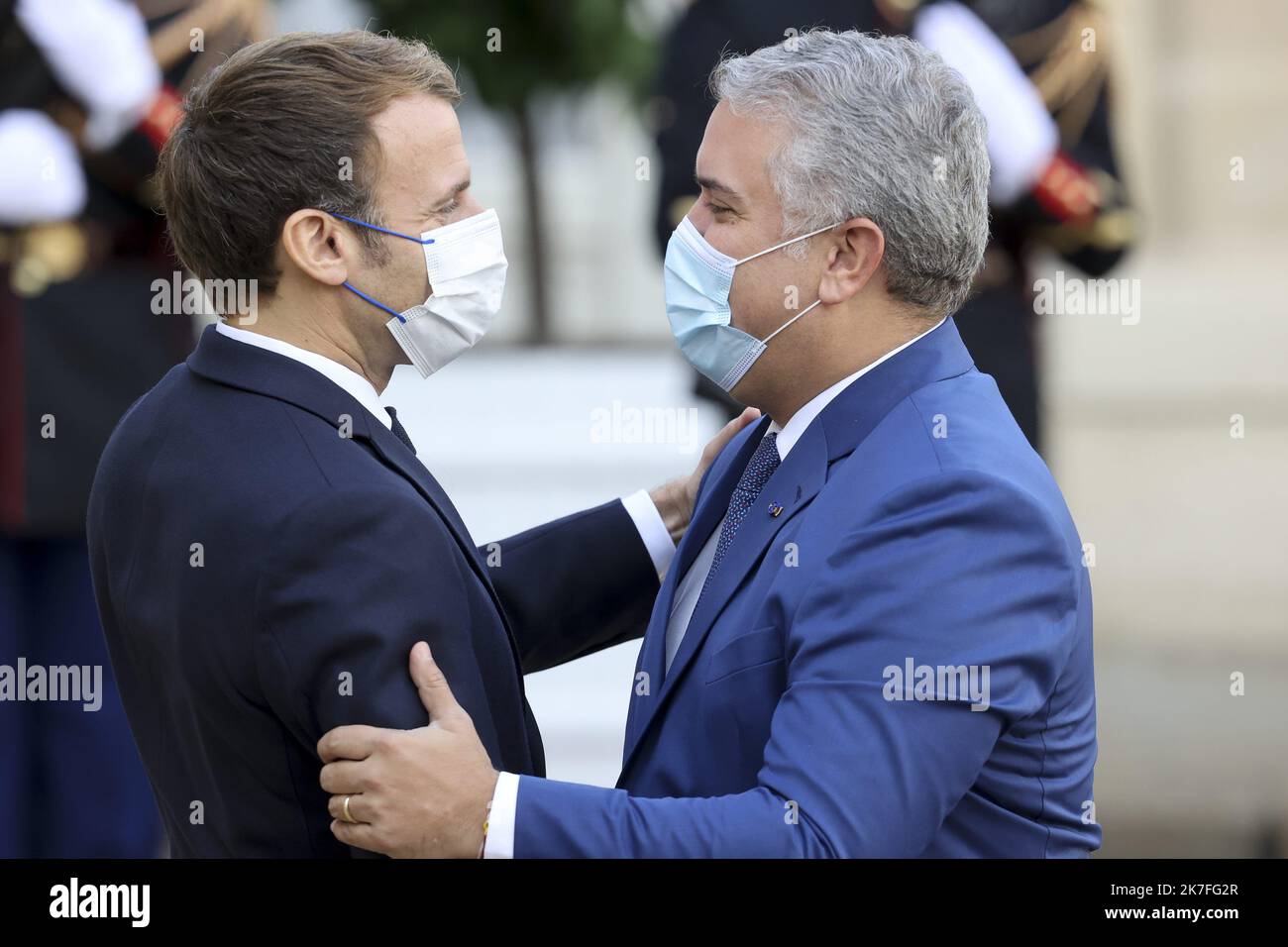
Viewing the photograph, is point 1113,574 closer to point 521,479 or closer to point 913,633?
point 521,479

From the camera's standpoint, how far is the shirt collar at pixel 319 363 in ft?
7.15

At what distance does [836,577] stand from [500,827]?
0.48 metres

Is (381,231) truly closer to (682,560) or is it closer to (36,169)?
(682,560)

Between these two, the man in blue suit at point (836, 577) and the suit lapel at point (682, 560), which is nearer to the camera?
the man in blue suit at point (836, 577)

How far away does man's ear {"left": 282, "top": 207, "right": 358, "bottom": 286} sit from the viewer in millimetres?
2148

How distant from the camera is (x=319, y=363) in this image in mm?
2193

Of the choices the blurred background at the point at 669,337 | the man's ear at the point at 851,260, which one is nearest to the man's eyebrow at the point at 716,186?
the man's ear at the point at 851,260

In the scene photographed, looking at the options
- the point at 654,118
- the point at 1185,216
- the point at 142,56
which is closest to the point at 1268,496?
the point at 1185,216

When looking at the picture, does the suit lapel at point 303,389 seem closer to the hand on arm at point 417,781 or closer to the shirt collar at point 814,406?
the hand on arm at point 417,781

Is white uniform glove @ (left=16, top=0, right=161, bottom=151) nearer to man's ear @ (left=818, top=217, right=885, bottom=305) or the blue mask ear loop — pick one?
the blue mask ear loop

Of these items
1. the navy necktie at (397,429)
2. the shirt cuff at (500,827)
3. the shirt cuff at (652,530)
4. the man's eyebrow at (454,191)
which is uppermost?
the man's eyebrow at (454,191)

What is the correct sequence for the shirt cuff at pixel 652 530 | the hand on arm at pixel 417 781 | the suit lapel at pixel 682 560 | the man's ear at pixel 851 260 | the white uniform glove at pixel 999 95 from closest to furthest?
1. the hand on arm at pixel 417 781
2. the man's ear at pixel 851 260
3. the suit lapel at pixel 682 560
4. the shirt cuff at pixel 652 530
5. the white uniform glove at pixel 999 95

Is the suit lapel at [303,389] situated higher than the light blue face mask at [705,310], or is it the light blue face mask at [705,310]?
the light blue face mask at [705,310]

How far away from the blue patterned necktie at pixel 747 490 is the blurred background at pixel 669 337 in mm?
1540
